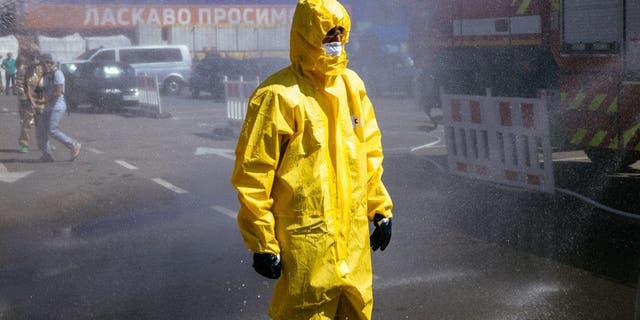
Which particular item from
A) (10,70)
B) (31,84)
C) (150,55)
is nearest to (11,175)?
(31,84)

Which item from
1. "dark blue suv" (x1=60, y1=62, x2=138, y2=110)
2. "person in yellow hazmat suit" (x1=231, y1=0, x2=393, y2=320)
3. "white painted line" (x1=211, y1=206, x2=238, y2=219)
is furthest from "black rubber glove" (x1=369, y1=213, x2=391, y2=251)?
"dark blue suv" (x1=60, y1=62, x2=138, y2=110)

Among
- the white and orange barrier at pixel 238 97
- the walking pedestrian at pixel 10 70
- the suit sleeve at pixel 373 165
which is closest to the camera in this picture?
the suit sleeve at pixel 373 165

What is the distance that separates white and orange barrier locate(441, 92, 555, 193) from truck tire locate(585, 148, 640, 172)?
100cm

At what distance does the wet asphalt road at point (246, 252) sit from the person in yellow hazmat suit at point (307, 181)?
1974mm

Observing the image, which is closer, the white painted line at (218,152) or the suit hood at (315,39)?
the suit hood at (315,39)

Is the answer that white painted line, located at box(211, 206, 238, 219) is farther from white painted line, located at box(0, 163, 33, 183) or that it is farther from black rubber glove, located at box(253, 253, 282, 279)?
black rubber glove, located at box(253, 253, 282, 279)

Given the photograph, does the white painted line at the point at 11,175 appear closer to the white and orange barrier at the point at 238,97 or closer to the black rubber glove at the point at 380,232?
the white and orange barrier at the point at 238,97

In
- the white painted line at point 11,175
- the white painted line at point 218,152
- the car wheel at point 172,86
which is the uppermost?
the car wheel at point 172,86

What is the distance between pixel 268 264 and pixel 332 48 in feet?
2.71

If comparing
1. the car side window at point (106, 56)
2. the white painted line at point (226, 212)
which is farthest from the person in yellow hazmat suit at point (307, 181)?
the car side window at point (106, 56)

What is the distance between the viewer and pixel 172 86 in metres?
29.2

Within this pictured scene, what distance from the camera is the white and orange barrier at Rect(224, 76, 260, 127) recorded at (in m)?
15.5

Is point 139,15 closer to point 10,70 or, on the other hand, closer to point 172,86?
point 172,86

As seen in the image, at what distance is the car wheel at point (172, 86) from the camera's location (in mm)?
29109
